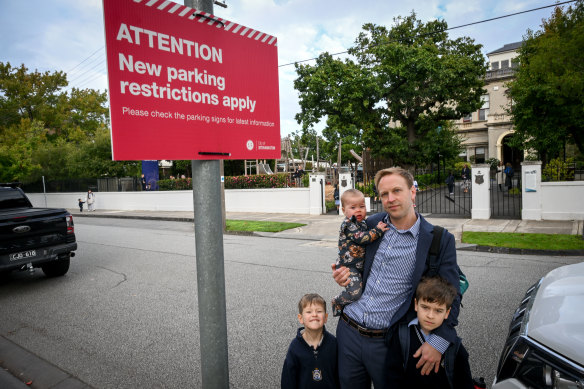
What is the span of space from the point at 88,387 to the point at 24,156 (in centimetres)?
3582

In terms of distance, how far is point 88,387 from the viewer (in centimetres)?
337

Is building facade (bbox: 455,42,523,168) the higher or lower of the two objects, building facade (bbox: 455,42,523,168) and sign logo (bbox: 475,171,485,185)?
the higher

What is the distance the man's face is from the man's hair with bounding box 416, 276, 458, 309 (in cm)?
35

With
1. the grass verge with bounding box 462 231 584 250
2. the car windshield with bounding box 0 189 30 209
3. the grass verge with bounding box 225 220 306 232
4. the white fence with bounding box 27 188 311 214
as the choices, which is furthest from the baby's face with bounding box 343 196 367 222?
the white fence with bounding box 27 188 311 214

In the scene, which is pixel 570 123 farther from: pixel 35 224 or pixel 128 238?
pixel 35 224

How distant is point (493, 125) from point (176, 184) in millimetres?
32099

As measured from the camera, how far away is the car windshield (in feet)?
25.2

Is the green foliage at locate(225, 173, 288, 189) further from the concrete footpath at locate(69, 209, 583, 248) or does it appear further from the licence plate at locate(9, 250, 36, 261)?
the licence plate at locate(9, 250, 36, 261)

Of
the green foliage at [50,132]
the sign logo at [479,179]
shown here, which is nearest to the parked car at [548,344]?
the sign logo at [479,179]

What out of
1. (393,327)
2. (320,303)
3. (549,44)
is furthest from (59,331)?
(549,44)

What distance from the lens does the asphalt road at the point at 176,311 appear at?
3.67 metres

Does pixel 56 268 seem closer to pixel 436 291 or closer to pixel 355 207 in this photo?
pixel 355 207

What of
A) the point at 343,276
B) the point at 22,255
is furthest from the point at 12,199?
the point at 343,276

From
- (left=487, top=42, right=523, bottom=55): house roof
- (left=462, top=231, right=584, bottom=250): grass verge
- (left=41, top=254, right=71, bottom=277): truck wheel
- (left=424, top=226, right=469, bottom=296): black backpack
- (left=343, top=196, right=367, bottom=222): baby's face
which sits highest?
(left=487, top=42, right=523, bottom=55): house roof
